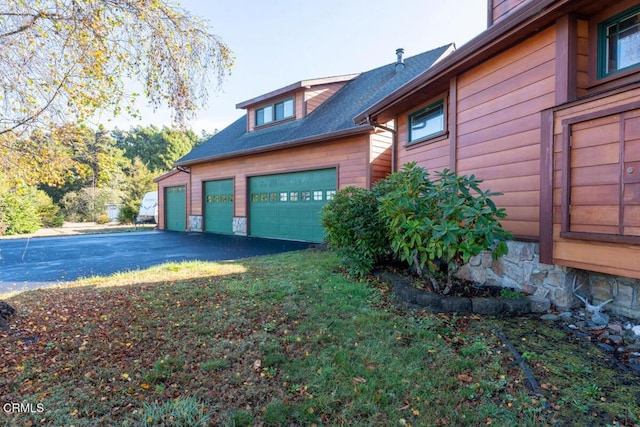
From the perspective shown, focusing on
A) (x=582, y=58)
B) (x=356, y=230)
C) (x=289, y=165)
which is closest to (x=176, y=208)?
(x=289, y=165)

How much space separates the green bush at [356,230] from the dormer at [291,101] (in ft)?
22.3

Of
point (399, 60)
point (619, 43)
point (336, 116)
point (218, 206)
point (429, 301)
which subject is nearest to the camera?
point (619, 43)

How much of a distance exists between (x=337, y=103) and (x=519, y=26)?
792 cm

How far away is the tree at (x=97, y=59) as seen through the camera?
3.42 metres

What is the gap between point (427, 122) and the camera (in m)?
5.78

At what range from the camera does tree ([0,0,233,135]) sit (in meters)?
3.42

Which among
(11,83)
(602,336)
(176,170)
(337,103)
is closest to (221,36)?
(11,83)

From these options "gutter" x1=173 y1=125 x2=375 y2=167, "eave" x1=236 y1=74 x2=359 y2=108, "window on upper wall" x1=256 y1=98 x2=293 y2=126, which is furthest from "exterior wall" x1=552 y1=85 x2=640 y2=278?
"window on upper wall" x1=256 y1=98 x2=293 y2=126

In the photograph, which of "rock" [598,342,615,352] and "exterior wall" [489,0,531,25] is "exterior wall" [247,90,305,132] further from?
"rock" [598,342,615,352]

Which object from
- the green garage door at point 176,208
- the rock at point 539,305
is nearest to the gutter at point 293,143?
the green garage door at point 176,208

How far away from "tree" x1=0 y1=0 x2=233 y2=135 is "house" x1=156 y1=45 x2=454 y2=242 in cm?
501

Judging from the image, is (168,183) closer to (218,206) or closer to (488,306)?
(218,206)

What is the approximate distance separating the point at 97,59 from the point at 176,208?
12883 mm

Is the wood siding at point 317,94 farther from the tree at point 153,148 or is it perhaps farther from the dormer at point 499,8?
the tree at point 153,148
